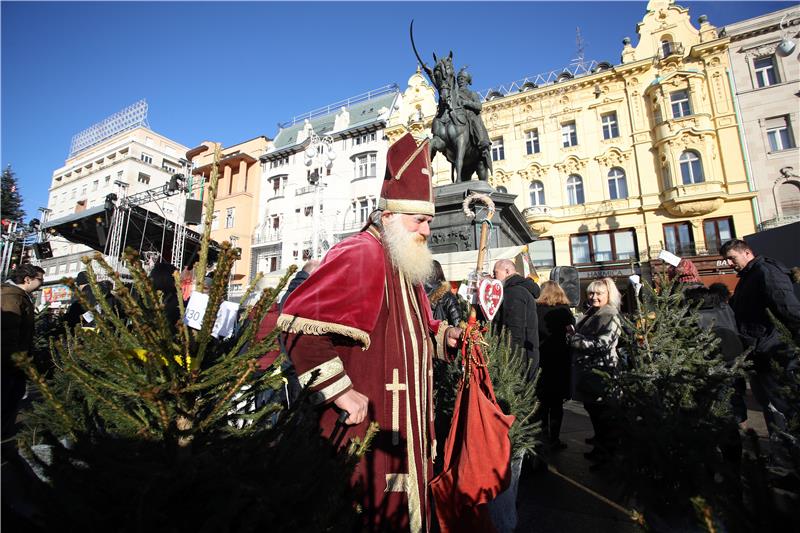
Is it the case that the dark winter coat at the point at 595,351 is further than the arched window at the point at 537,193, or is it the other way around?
the arched window at the point at 537,193

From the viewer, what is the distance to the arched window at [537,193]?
2483 cm

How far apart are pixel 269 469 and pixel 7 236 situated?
62.4 ft

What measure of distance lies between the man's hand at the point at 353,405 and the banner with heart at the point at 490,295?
6.86 ft

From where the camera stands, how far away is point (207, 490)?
85 cm

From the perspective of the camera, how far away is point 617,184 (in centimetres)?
2306

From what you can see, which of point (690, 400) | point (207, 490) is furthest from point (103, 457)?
point (690, 400)

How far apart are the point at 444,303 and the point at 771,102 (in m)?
26.4

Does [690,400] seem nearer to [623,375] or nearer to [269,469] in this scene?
[623,375]

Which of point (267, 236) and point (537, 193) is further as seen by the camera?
point (267, 236)

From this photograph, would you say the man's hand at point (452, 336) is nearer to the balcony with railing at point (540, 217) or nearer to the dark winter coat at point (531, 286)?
the dark winter coat at point (531, 286)

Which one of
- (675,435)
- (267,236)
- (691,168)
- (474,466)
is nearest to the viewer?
(675,435)

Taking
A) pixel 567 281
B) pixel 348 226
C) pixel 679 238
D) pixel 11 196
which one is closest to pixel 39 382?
pixel 567 281

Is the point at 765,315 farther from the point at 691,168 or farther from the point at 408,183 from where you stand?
the point at 691,168

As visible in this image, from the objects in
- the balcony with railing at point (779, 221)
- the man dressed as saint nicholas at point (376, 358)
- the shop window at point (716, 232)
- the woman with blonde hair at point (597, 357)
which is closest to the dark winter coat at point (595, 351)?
the woman with blonde hair at point (597, 357)
